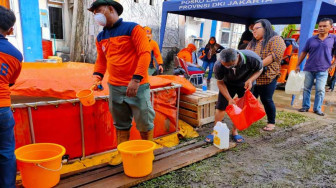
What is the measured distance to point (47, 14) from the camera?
26.0 ft

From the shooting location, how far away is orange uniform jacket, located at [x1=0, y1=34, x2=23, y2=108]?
1.68 metres

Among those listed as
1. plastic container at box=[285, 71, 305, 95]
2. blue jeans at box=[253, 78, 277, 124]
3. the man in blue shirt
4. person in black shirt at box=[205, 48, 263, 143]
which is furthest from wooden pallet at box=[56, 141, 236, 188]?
the man in blue shirt

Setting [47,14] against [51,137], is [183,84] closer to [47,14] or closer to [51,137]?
[51,137]

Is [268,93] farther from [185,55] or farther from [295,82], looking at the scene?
[185,55]

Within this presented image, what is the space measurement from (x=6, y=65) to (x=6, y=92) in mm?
213

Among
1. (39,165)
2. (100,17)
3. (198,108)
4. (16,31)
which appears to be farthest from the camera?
(16,31)

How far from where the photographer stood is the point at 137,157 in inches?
90.3

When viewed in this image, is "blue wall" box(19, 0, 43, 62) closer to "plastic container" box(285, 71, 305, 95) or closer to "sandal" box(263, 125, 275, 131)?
"sandal" box(263, 125, 275, 131)

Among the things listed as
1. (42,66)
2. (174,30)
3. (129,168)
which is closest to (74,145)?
(129,168)

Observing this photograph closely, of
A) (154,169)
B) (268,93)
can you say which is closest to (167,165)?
(154,169)

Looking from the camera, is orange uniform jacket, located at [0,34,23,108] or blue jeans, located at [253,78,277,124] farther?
blue jeans, located at [253,78,277,124]

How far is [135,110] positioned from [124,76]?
38cm

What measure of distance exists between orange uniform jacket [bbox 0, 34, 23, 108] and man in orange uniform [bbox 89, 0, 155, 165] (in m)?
0.75

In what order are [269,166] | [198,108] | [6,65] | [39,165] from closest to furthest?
[6,65]
[39,165]
[269,166]
[198,108]
